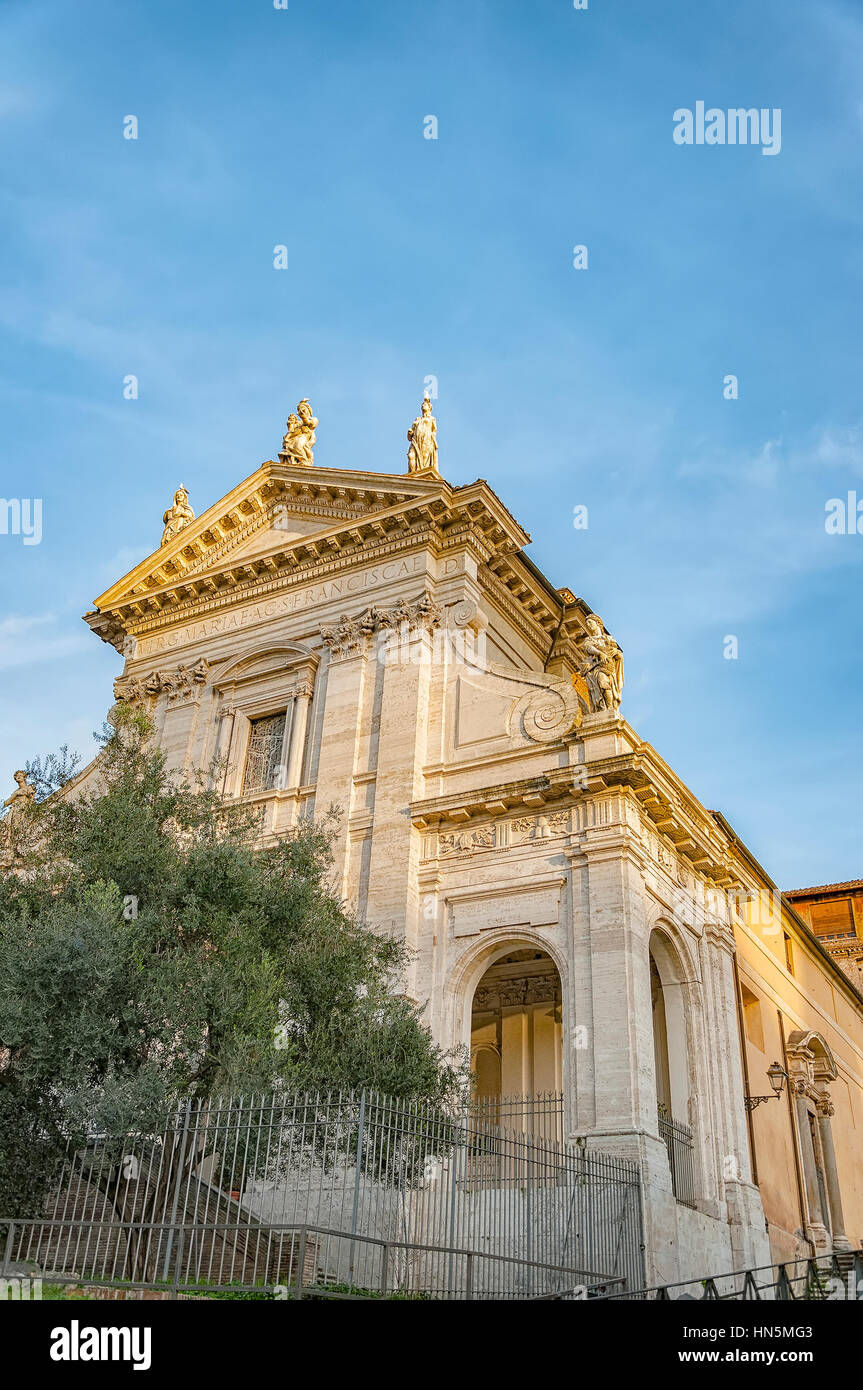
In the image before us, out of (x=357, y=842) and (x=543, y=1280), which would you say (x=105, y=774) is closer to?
(x=357, y=842)

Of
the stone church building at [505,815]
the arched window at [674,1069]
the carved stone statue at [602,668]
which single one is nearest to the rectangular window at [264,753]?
the stone church building at [505,815]

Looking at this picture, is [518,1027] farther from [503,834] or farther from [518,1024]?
[503,834]

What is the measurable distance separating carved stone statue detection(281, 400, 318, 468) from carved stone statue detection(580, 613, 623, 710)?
8.73 m

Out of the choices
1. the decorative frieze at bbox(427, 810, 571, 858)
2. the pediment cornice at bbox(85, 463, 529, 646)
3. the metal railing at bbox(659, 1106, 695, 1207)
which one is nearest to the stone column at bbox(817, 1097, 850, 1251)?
the metal railing at bbox(659, 1106, 695, 1207)

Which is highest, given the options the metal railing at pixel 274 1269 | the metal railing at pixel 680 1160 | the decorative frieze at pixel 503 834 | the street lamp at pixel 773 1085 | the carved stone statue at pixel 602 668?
the carved stone statue at pixel 602 668

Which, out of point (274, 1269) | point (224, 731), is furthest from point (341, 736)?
point (274, 1269)

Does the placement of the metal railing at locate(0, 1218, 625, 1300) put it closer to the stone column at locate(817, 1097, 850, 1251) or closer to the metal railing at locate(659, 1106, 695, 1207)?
the metal railing at locate(659, 1106, 695, 1207)

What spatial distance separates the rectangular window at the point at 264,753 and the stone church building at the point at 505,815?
0.05 m

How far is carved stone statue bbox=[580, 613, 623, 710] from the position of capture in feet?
58.2

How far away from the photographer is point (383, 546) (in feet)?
71.1

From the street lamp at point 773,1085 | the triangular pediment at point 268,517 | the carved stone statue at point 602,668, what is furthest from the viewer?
the triangular pediment at point 268,517

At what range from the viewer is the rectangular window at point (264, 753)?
71.5ft

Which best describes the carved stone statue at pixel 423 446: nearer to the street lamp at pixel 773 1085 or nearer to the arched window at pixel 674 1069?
the arched window at pixel 674 1069

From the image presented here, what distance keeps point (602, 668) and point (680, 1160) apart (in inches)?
286
